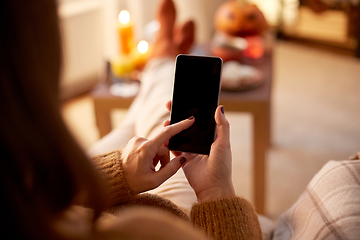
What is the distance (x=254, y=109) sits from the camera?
115 centimetres

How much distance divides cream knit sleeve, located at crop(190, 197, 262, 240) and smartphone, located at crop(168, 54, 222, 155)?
4.6 inches

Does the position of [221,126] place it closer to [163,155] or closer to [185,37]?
[163,155]

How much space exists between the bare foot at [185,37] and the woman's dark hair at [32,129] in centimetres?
110

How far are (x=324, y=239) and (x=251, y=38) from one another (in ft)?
3.75

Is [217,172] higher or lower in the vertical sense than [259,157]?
higher

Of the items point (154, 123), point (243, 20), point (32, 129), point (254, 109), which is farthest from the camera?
point (243, 20)

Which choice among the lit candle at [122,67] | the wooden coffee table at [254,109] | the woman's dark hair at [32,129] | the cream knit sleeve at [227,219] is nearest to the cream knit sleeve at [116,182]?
the cream knit sleeve at [227,219]

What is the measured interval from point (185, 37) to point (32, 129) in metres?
1.15

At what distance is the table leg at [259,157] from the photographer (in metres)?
1.17

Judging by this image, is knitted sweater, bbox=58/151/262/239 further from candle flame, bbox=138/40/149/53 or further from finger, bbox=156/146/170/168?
candle flame, bbox=138/40/149/53

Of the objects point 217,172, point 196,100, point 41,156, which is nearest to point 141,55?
point 196,100

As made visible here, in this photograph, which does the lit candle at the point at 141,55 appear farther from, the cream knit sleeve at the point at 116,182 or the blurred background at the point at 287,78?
the cream knit sleeve at the point at 116,182

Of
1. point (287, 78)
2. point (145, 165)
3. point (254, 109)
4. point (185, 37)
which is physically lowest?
point (287, 78)

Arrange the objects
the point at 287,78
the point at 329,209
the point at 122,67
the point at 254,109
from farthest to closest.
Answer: the point at 287,78
the point at 122,67
the point at 254,109
the point at 329,209
